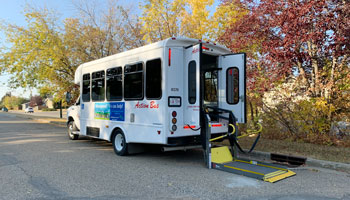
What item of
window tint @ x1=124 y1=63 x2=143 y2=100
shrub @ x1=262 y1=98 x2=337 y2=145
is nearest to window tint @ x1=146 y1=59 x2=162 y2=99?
window tint @ x1=124 y1=63 x2=143 y2=100

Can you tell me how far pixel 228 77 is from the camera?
7086mm

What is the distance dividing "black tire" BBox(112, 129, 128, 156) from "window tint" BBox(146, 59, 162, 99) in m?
1.64

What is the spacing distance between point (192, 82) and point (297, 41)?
394 cm

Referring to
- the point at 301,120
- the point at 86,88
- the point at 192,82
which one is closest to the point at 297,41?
the point at 301,120

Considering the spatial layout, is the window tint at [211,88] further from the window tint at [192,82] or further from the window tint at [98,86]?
the window tint at [98,86]

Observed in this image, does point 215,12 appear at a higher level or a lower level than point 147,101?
higher

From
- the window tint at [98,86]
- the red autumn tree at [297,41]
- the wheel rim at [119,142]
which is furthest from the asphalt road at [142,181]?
the red autumn tree at [297,41]

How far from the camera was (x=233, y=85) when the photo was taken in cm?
707

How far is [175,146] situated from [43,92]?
623 inches

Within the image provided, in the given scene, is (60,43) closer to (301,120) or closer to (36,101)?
(301,120)

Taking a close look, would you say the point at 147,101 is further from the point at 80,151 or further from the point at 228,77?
the point at 80,151

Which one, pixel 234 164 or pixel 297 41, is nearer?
pixel 234 164

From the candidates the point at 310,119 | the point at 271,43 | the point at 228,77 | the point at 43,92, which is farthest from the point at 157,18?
the point at 43,92

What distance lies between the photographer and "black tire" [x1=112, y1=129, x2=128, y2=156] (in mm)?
7216
